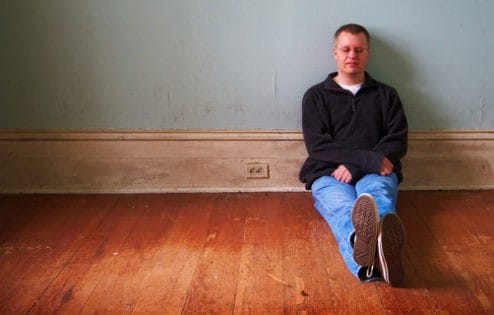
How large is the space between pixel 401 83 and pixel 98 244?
55.6 inches

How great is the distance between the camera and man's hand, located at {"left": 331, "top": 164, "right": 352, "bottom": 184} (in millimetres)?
1969

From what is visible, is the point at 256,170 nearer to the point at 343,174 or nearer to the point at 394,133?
the point at 343,174

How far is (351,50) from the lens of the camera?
2.01 meters

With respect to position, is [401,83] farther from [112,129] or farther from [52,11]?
[52,11]

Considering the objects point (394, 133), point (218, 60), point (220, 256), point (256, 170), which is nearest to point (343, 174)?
point (394, 133)

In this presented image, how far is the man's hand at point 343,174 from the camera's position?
1969 mm

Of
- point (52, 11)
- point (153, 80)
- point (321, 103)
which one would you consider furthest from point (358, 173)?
point (52, 11)

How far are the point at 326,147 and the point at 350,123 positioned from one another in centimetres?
15

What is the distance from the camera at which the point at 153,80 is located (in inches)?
87.1

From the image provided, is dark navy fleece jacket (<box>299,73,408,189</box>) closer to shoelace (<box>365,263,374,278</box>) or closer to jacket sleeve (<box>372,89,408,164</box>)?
jacket sleeve (<box>372,89,408,164</box>)

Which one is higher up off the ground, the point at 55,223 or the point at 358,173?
the point at 358,173

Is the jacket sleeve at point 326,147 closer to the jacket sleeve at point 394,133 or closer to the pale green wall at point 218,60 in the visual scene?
the jacket sleeve at point 394,133

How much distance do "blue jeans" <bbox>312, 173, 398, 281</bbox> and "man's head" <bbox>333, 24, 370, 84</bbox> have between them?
43cm

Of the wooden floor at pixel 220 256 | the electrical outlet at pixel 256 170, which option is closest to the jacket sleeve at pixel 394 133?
the wooden floor at pixel 220 256
